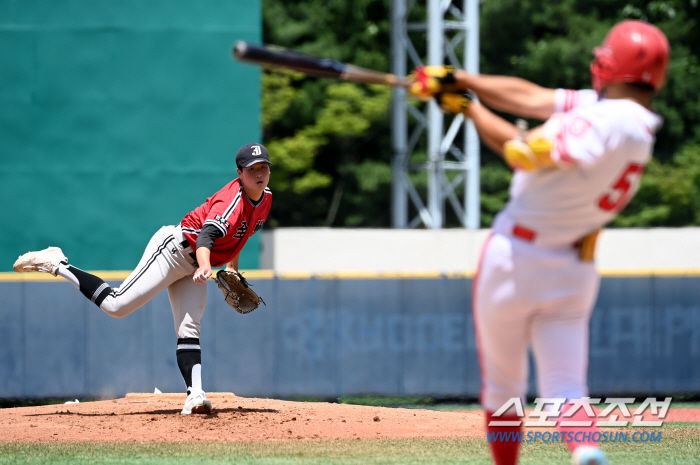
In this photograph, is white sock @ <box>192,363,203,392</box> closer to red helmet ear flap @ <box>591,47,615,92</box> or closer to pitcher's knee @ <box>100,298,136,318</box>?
pitcher's knee @ <box>100,298,136,318</box>

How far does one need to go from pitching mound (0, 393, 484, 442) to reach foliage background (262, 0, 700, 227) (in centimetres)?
1865

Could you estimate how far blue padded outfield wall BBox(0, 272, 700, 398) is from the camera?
847 cm

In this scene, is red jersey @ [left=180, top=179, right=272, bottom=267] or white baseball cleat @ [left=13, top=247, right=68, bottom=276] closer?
red jersey @ [left=180, top=179, right=272, bottom=267]

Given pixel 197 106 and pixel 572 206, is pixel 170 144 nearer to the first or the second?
pixel 197 106

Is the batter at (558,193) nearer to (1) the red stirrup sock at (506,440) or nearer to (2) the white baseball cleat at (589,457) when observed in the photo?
(2) the white baseball cleat at (589,457)

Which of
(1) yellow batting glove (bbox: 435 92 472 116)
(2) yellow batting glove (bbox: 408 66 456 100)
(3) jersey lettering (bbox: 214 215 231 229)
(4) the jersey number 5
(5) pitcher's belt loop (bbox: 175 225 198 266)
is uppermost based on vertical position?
(2) yellow batting glove (bbox: 408 66 456 100)

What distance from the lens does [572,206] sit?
3027 millimetres

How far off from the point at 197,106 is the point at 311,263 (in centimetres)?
466

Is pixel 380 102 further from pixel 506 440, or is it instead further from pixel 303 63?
pixel 506 440

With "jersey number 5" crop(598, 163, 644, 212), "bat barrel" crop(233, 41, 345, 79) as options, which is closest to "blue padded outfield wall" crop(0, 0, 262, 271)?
"bat barrel" crop(233, 41, 345, 79)

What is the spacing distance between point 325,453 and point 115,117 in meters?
6.85

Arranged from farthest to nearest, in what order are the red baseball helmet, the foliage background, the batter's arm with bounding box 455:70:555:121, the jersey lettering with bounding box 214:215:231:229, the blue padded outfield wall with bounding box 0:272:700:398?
the foliage background → the blue padded outfield wall with bounding box 0:272:700:398 → the jersey lettering with bounding box 214:215:231:229 → the batter's arm with bounding box 455:70:555:121 → the red baseball helmet

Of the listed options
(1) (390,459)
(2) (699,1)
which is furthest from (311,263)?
(2) (699,1)

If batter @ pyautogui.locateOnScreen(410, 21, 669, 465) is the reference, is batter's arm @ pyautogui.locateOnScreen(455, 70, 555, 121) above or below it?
above
